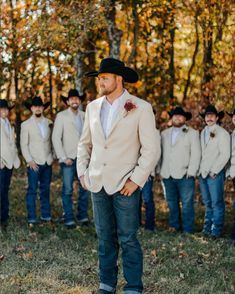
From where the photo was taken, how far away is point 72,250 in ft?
24.6

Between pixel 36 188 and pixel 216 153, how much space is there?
3.08m

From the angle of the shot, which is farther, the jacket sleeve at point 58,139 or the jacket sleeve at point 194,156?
the jacket sleeve at point 58,139

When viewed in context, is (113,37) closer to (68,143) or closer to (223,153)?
(68,143)

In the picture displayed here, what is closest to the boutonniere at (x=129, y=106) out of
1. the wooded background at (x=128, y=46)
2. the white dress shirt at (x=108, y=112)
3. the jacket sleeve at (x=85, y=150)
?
the white dress shirt at (x=108, y=112)

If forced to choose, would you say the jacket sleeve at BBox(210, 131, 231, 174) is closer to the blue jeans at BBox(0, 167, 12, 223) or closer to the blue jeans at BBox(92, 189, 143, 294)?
the blue jeans at BBox(0, 167, 12, 223)

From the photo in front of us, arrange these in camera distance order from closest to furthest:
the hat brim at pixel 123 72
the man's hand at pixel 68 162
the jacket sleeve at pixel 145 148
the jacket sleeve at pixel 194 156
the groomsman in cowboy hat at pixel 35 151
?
the jacket sleeve at pixel 145 148 < the hat brim at pixel 123 72 < the jacket sleeve at pixel 194 156 < the man's hand at pixel 68 162 < the groomsman in cowboy hat at pixel 35 151

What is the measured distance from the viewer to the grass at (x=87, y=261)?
19.7ft

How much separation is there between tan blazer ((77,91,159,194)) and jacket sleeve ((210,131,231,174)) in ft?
11.6

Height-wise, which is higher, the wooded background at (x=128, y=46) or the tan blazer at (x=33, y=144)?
the wooded background at (x=128, y=46)

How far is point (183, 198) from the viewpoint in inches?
360

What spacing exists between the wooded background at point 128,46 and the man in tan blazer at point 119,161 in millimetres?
5192

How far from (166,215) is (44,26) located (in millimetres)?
4449

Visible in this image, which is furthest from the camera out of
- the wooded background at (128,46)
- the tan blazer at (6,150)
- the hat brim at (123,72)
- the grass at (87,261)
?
the wooded background at (128,46)

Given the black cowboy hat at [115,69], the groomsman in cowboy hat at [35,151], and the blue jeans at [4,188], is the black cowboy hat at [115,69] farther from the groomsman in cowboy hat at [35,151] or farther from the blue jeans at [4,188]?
the blue jeans at [4,188]
